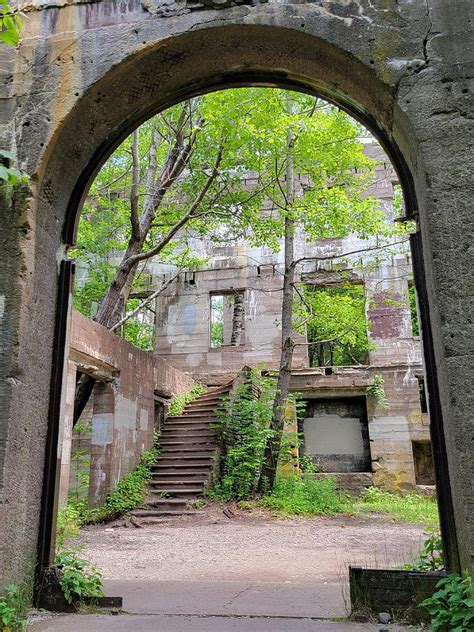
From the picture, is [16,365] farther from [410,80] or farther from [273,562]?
[273,562]

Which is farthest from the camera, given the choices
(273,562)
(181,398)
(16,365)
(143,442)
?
(181,398)

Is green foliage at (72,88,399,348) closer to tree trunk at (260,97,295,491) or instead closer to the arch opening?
tree trunk at (260,97,295,491)

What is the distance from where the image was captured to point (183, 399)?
15133 mm

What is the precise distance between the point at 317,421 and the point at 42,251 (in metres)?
13.0

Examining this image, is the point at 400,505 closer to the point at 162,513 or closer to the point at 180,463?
the point at 180,463

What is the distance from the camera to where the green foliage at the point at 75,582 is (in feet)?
11.2

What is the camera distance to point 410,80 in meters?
3.36

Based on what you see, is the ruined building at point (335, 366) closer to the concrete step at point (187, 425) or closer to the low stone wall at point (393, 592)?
the concrete step at point (187, 425)

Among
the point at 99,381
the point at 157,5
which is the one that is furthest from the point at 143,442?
the point at 157,5

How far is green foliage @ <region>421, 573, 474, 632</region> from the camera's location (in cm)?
262

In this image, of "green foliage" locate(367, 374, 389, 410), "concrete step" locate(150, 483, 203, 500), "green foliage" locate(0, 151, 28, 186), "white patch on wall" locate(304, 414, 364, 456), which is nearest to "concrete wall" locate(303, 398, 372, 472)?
"white patch on wall" locate(304, 414, 364, 456)

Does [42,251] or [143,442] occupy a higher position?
[42,251]

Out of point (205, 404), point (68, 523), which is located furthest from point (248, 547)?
point (205, 404)

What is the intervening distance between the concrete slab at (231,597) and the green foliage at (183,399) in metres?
9.29
